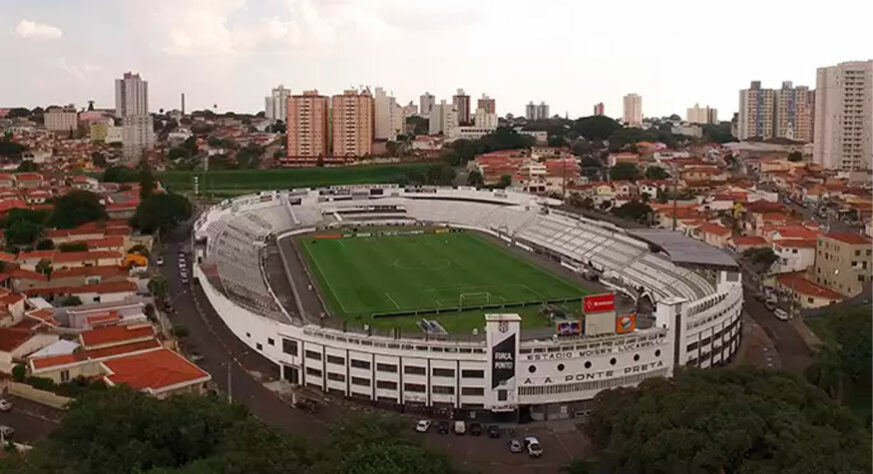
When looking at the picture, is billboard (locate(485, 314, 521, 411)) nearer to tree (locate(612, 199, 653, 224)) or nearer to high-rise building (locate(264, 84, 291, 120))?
tree (locate(612, 199, 653, 224))

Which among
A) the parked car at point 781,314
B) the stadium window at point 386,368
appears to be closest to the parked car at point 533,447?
the stadium window at point 386,368

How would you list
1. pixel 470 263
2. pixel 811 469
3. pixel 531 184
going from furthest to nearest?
pixel 531 184
pixel 470 263
pixel 811 469

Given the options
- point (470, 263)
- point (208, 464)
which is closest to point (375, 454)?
point (208, 464)

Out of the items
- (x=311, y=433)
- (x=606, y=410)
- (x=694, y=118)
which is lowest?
(x=311, y=433)

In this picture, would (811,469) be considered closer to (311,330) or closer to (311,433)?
(311,433)

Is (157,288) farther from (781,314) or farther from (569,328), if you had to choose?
(781,314)

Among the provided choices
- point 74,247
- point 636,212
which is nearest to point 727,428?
point 74,247
